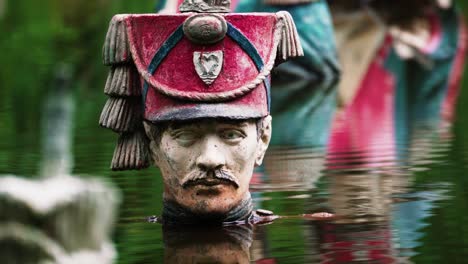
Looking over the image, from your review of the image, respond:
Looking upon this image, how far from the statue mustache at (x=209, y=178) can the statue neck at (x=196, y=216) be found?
0.16 meters

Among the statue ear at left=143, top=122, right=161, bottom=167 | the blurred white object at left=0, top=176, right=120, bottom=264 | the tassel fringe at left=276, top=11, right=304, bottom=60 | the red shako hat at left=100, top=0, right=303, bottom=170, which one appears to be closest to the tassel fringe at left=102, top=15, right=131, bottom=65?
the red shako hat at left=100, top=0, right=303, bottom=170

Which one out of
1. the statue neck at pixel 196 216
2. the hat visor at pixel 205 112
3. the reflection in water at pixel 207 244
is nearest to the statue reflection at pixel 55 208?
the reflection in water at pixel 207 244

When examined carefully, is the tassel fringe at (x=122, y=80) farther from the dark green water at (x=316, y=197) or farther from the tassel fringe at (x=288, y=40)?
the tassel fringe at (x=288, y=40)

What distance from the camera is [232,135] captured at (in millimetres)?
7117

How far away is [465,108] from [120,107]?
6.41 meters

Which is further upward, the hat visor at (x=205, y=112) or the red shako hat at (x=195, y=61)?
the red shako hat at (x=195, y=61)

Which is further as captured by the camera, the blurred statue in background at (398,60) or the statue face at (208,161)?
the blurred statue in background at (398,60)

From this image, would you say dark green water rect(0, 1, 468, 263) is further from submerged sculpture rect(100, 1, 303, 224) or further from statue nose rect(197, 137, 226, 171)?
statue nose rect(197, 137, 226, 171)

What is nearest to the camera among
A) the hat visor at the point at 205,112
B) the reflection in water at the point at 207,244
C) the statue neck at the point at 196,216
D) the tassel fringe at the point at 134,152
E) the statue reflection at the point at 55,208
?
the statue reflection at the point at 55,208

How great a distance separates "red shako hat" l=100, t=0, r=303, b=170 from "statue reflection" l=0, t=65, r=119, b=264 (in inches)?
106

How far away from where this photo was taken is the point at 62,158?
4105mm

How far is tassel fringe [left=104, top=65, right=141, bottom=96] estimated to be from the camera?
7336 mm

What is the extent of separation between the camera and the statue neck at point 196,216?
23.6 feet

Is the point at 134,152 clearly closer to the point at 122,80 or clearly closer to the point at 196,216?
the point at 122,80
